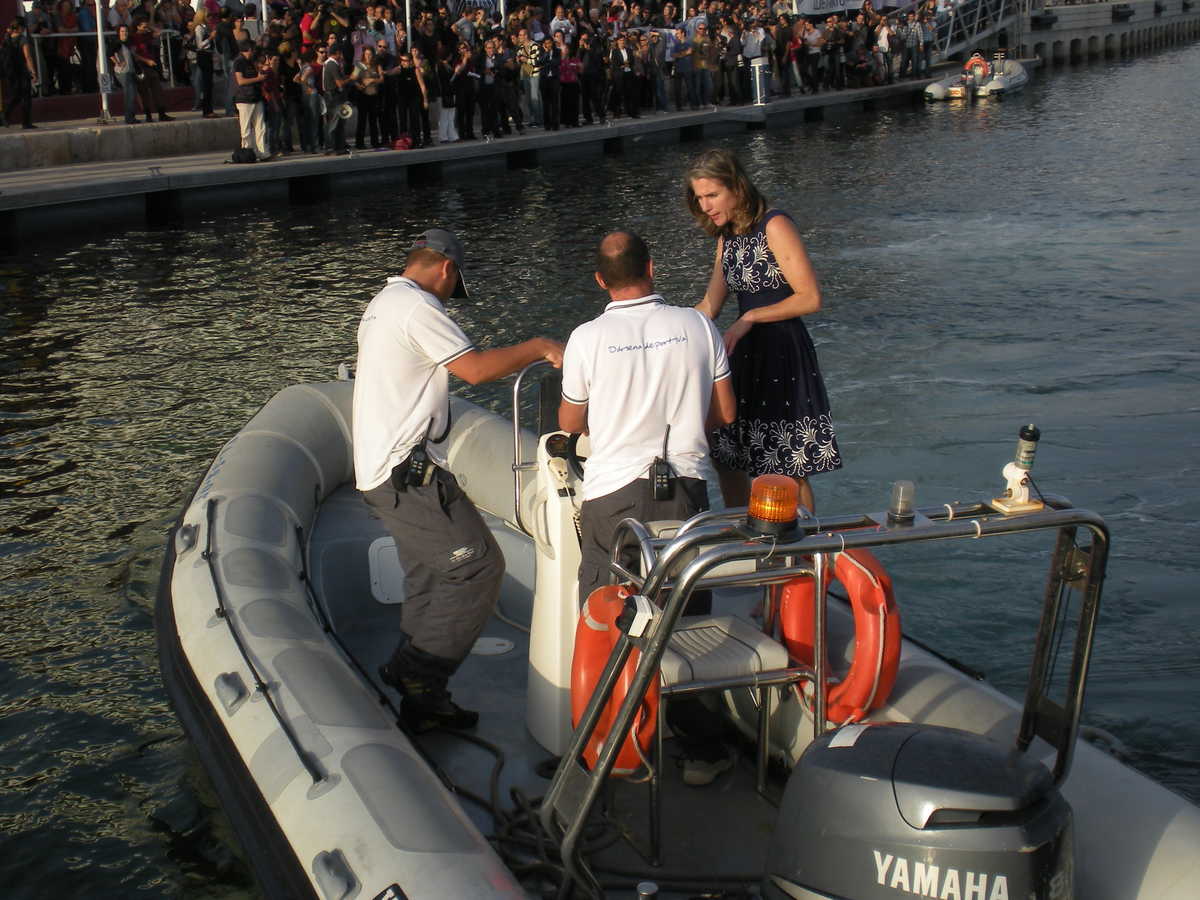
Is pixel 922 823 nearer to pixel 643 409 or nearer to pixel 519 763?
pixel 643 409

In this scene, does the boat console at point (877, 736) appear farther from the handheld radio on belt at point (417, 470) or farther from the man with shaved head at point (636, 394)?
the handheld radio on belt at point (417, 470)

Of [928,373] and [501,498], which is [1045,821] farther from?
[928,373]

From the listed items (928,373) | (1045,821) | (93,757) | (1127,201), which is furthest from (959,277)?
(1045,821)

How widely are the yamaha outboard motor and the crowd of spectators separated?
16350 millimetres

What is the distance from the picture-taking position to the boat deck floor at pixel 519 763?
3.46m

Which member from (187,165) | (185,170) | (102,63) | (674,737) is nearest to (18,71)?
(102,63)

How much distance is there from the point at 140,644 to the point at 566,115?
18777mm

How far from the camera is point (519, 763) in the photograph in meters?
4.02

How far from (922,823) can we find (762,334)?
7.33ft

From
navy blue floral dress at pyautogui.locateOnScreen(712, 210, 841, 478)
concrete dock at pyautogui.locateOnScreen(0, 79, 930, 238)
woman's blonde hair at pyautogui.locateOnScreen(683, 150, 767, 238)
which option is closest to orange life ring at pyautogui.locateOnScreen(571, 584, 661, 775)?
navy blue floral dress at pyautogui.locateOnScreen(712, 210, 841, 478)

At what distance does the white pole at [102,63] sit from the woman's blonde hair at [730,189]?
1489 cm

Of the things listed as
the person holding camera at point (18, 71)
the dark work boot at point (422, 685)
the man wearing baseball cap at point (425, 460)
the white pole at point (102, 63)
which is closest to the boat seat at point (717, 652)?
the man wearing baseball cap at point (425, 460)

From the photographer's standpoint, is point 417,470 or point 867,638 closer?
point 867,638

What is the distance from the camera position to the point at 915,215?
16672 mm
